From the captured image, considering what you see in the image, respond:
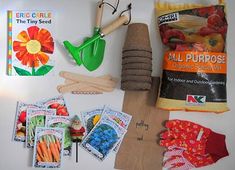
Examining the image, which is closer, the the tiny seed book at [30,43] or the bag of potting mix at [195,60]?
the bag of potting mix at [195,60]

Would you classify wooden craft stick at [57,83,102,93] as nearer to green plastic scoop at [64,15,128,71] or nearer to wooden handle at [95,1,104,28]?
green plastic scoop at [64,15,128,71]

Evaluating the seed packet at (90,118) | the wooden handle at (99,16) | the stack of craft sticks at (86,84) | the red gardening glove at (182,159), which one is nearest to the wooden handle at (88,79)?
the stack of craft sticks at (86,84)

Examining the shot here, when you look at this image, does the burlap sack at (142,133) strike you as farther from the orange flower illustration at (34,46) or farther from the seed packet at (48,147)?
the orange flower illustration at (34,46)

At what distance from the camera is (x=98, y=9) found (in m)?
1.15

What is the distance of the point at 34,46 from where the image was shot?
1160 mm

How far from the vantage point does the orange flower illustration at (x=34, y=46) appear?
1.16 meters

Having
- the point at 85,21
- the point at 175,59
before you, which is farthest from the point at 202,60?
the point at 85,21

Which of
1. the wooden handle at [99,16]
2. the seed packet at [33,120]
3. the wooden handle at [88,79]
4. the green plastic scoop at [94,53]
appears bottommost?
the seed packet at [33,120]

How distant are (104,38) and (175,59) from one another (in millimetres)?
306

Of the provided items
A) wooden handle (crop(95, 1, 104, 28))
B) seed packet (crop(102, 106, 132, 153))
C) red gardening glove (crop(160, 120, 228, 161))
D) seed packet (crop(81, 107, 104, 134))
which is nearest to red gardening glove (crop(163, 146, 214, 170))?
red gardening glove (crop(160, 120, 228, 161))

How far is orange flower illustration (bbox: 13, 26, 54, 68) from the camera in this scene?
1.16 meters

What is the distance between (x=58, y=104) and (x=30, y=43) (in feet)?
0.90

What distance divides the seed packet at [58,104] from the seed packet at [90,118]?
8 centimetres

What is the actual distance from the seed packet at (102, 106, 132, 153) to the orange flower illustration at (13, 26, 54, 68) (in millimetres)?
329
